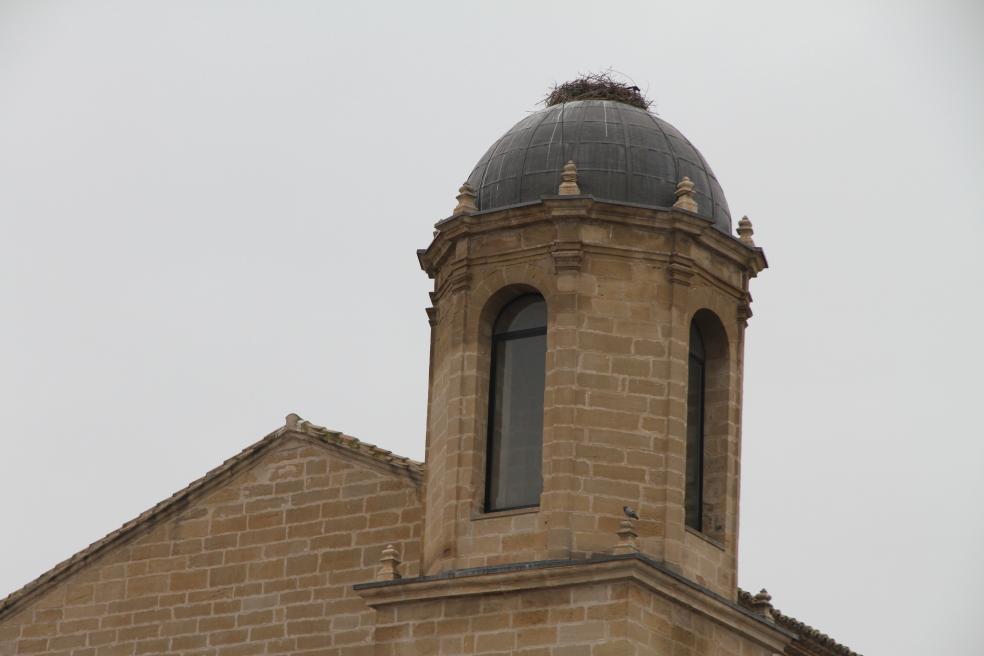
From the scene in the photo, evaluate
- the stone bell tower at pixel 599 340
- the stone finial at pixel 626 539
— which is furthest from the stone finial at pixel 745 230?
the stone finial at pixel 626 539

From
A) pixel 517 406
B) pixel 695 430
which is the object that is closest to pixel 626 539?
pixel 517 406

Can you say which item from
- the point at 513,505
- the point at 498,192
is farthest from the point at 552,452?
the point at 498,192

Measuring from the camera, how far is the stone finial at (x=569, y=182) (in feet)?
104

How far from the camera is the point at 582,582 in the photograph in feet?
97.9

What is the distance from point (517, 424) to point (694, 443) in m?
2.09

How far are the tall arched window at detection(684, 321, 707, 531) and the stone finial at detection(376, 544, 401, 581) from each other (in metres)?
3.28

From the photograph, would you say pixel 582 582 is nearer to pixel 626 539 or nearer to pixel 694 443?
pixel 626 539

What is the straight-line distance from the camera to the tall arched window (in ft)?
105

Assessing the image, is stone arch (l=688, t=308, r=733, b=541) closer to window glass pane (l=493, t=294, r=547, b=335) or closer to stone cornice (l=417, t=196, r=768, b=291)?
stone cornice (l=417, t=196, r=768, b=291)

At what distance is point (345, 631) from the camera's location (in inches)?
1353

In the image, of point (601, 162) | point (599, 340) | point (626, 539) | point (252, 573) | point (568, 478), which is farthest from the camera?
point (252, 573)

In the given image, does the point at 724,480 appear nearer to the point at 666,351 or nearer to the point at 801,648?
the point at 666,351

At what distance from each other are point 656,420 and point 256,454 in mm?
6849

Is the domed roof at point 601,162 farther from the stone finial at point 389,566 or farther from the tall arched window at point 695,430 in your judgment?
the stone finial at point 389,566
